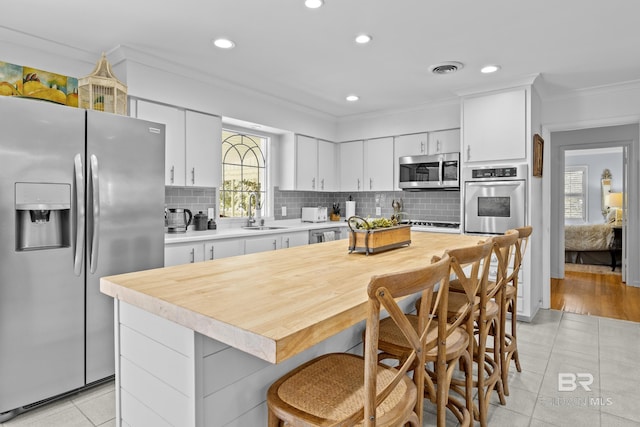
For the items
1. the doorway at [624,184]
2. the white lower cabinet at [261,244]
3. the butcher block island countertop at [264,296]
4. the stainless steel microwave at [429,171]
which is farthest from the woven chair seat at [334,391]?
the doorway at [624,184]

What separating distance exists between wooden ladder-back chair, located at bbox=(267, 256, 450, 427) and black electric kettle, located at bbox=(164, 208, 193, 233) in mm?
2565

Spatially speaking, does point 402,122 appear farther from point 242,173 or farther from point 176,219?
point 176,219

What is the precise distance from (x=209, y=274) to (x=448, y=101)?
3.98m

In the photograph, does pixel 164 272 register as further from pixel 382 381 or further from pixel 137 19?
pixel 137 19

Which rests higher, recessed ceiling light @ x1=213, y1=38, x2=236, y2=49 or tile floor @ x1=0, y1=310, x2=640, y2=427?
recessed ceiling light @ x1=213, y1=38, x2=236, y2=49

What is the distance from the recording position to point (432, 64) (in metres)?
3.44

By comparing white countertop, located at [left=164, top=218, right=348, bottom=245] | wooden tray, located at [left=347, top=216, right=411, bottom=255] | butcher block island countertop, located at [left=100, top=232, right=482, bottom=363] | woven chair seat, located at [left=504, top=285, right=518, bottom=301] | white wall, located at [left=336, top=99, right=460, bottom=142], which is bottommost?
woven chair seat, located at [left=504, top=285, right=518, bottom=301]

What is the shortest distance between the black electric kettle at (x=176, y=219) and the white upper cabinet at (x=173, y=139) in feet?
0.95

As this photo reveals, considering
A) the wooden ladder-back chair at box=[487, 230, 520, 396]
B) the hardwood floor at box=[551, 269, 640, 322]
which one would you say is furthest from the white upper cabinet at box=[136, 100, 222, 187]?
the hardwood floor at box=[551, 269, 640, 322]

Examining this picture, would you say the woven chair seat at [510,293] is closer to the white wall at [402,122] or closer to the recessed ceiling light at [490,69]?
the recessed ceiling light at [490,69]

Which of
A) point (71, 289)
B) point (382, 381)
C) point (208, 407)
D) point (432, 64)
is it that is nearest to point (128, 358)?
point (208, 407)

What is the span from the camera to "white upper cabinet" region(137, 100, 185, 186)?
339 cm

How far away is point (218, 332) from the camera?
981mm

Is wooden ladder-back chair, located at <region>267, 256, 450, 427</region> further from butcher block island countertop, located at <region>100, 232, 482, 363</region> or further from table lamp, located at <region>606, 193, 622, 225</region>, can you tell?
table lamp, located at <region>606, 193, 622, 225</region>
